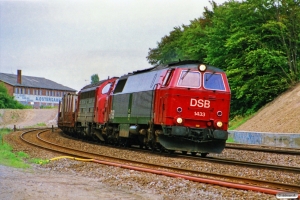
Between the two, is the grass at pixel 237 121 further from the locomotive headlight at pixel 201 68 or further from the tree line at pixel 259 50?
the locomotive headlight at pixel 201 68

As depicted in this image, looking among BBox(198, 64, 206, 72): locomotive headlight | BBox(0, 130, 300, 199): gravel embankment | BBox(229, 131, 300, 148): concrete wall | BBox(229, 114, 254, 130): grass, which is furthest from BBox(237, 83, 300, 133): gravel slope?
BBox(0, 130, 300, 199): gravel embankment

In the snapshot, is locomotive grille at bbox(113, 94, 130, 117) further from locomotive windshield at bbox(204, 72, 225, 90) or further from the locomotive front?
locomotive windshield at bbox(204, 72, 225, 90)

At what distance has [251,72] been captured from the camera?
36219 millimetres

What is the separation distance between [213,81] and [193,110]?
1.32 metres

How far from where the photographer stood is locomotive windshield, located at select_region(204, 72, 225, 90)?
17.0m

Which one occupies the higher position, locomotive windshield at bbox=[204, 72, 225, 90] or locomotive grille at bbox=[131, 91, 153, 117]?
locomotive windshield at bbox=[204, 72, 225, 90]

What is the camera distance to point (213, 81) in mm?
17109

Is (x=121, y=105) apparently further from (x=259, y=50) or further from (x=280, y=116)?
(x=259, y=50)

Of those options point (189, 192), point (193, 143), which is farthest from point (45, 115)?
point (189, 192)

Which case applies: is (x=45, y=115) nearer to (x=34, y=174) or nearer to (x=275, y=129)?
(x=275, y=129)

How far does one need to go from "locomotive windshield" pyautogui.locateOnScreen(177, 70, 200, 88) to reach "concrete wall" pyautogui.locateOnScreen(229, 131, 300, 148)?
10888mm

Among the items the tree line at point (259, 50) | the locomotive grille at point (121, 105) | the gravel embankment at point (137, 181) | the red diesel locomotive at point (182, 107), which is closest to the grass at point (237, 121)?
the tree line at point (259, 50)

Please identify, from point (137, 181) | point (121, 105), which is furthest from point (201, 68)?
point (137, 181)

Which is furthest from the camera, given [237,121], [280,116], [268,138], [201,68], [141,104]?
[237,121]
